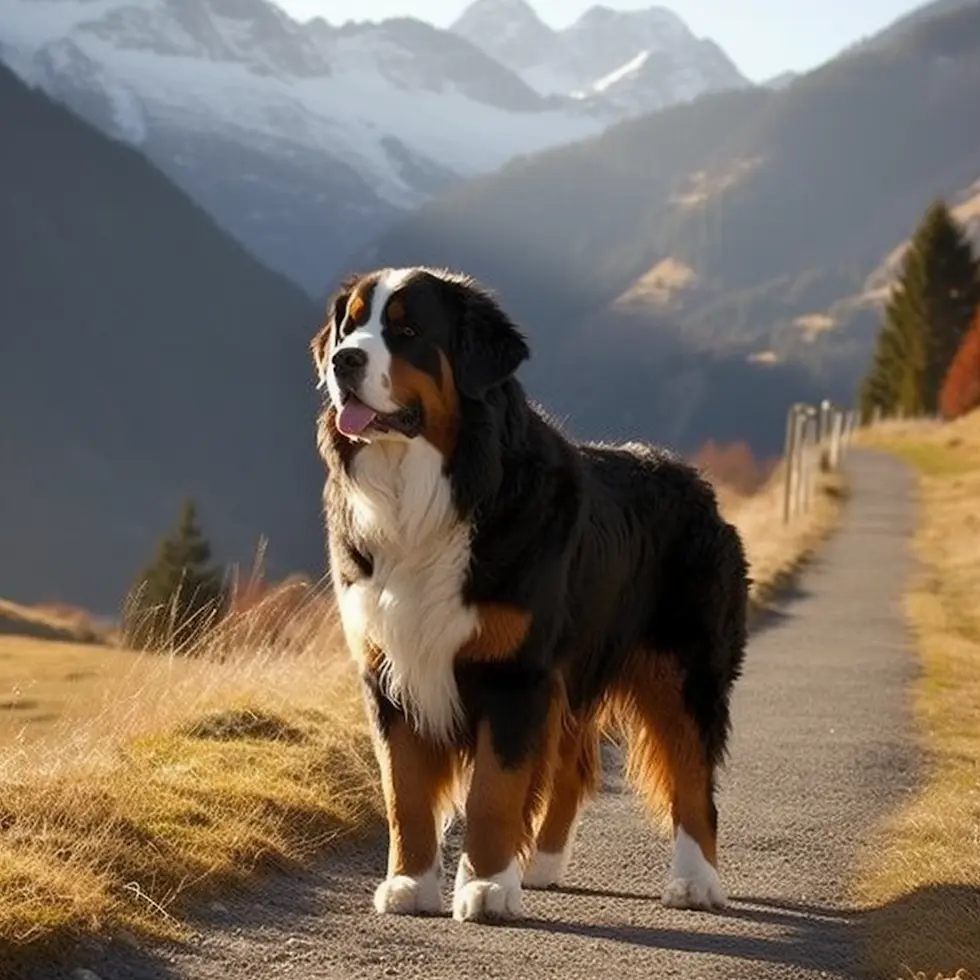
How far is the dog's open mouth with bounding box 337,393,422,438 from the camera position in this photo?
21.0 feet

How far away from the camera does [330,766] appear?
8.80m

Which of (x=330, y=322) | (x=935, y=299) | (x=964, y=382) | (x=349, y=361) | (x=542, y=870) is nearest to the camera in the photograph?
(x=349, y=361)

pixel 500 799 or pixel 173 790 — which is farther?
pixel 173 790

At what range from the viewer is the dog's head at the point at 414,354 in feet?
20.9

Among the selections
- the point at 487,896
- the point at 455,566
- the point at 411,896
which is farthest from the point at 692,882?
the point at 455,566

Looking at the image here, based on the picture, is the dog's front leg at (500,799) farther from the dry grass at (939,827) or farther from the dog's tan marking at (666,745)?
the dry grass at (939,827)

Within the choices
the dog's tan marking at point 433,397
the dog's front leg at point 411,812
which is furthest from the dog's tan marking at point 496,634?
the dog's tan marking at point 433,397

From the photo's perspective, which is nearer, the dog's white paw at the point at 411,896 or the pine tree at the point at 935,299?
the dog's white paw at the point at 411,896

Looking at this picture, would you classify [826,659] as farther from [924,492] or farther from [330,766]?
[924,492]

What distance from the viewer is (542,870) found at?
24.6ft

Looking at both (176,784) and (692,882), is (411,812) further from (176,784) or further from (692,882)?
(176,784)

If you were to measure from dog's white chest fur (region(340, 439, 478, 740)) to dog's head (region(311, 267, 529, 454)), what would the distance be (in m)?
0.14

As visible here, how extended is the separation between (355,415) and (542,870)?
2163 millimetres

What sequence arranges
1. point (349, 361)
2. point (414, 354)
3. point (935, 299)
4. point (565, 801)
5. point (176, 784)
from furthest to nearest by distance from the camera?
1. point (935, 299)
2. point (176, 784)
3. point (565, 801)
4. point (414, 354)
5. point (349, 361)
